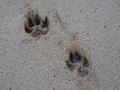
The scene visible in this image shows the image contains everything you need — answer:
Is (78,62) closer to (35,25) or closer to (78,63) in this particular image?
(78,63)

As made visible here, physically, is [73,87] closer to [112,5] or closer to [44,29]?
[44,29]

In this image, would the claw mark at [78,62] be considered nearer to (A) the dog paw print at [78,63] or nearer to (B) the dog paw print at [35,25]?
(A) the dog paw print at [78,63]

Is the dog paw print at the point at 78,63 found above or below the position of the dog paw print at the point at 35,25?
below

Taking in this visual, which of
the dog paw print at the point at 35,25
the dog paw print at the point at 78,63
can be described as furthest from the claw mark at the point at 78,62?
the dog paw print at the point at 35,25

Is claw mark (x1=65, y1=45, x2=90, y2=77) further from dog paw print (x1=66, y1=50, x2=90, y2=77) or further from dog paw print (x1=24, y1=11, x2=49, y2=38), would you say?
dog paw print (x1=24, y1=11, x2=49, y2=38)

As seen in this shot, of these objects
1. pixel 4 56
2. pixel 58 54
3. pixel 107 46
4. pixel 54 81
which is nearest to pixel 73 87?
pixel 54 81

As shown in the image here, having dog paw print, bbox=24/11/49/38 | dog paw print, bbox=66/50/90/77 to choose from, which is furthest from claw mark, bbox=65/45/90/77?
dog paw print, bbox=24/11/49/38
